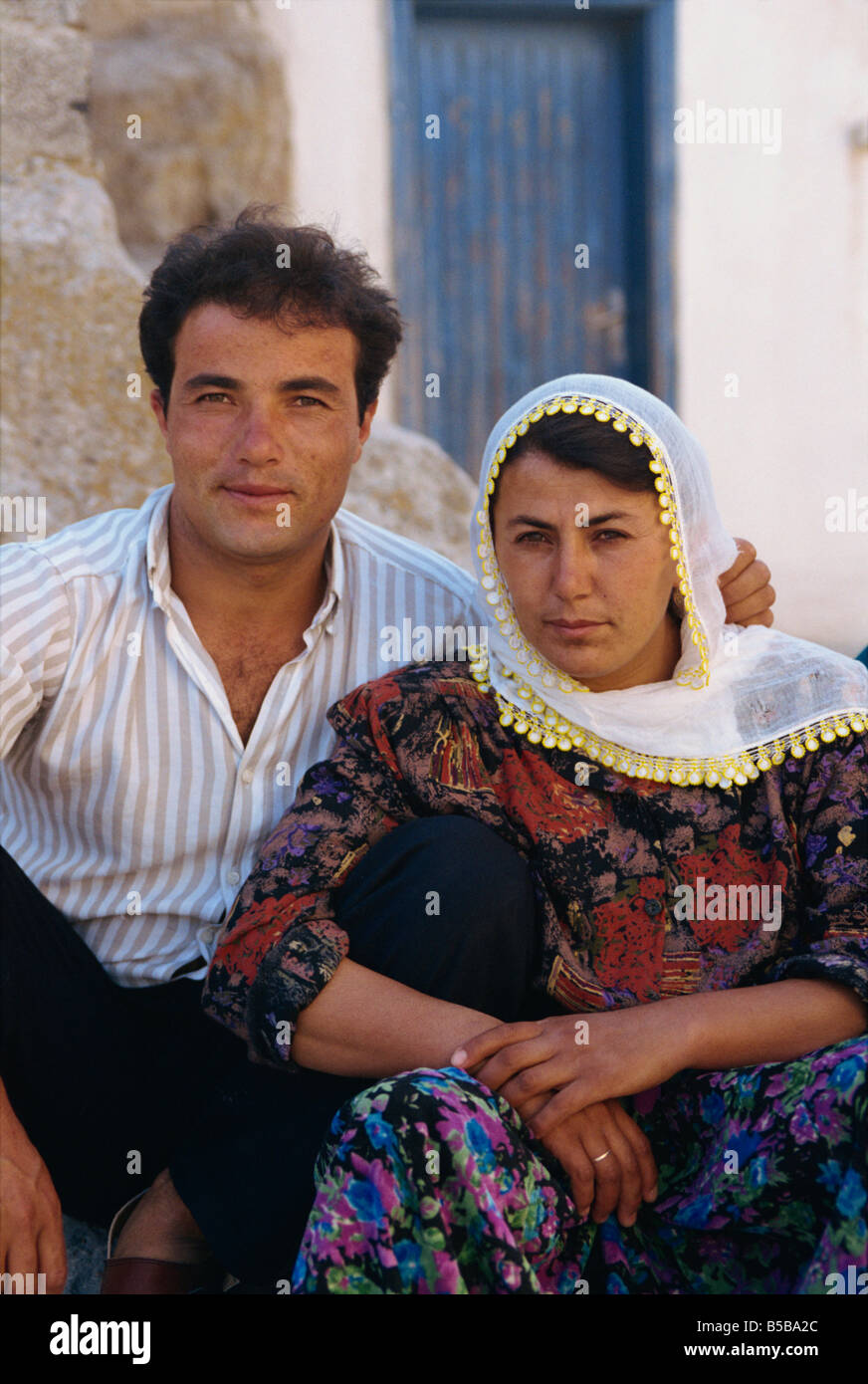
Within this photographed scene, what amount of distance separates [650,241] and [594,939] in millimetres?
3349

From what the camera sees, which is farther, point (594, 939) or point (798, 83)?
point (798, 83)

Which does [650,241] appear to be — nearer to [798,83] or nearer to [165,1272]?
[798,83]

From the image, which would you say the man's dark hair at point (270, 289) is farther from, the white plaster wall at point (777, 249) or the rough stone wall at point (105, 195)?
the white plaster wall at point (777, 249)

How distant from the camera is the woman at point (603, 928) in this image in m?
1.67

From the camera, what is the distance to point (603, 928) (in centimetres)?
213

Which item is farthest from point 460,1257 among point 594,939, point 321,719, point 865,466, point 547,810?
point 865,466

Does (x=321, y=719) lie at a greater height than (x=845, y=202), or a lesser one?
lesser

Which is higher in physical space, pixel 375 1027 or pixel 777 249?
pixel 777 249

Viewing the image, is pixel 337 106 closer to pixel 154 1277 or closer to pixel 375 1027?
pixel 375 1027

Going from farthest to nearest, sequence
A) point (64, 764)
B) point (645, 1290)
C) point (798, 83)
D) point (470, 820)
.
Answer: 1. point (798, 83)
2. point (64, 764)
3. point (470, 820)
4. point (645, 1290)

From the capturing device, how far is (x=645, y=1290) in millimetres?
1891

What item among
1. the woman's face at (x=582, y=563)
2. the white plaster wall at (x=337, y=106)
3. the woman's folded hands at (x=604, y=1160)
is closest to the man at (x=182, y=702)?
the woman's face at (x=582, y=563)

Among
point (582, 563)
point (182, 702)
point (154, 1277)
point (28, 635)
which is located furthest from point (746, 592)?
point (154, 1277)

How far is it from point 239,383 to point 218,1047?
3.86 ft
